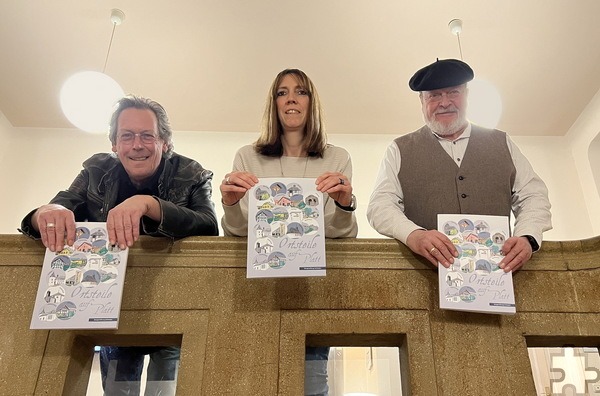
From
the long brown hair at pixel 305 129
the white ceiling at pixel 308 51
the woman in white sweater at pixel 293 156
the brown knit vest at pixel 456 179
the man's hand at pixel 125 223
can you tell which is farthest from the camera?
the white ceiling at pixel 308 51

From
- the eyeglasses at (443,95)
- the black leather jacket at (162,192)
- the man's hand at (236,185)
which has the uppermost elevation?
the eyeglasses at (443,95)

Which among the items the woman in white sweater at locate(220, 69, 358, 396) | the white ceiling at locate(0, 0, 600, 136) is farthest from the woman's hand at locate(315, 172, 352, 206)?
the white ceiling at locate(0, 0, 600, 136)

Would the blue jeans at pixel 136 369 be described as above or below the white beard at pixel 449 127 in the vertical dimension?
below

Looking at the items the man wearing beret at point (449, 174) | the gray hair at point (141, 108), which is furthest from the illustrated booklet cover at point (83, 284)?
the man wearing beret at point (449, 174)

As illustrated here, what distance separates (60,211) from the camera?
1.46 metres

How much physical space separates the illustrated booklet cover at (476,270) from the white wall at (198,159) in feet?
9.14

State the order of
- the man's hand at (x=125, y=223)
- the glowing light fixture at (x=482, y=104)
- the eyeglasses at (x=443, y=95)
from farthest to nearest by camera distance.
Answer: the glowing light fixture at (x=482, y=104), the eyeglasses at (x=443, y=95), the man's hand at (x=125, y=223)

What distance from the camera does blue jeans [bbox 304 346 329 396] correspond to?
4.63 feet

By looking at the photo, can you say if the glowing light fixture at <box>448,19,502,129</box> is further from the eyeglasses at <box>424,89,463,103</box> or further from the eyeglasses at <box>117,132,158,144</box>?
the eyeglasses at <box>117,132,158,144</box>

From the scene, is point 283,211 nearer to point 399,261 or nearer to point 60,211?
point 399,261

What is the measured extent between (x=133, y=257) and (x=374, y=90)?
119 inches

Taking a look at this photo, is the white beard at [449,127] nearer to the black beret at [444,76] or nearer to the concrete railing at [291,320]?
the black beret at [444,76]

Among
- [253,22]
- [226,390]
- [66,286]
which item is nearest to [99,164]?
[66,286]

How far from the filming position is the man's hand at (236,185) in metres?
1.49
